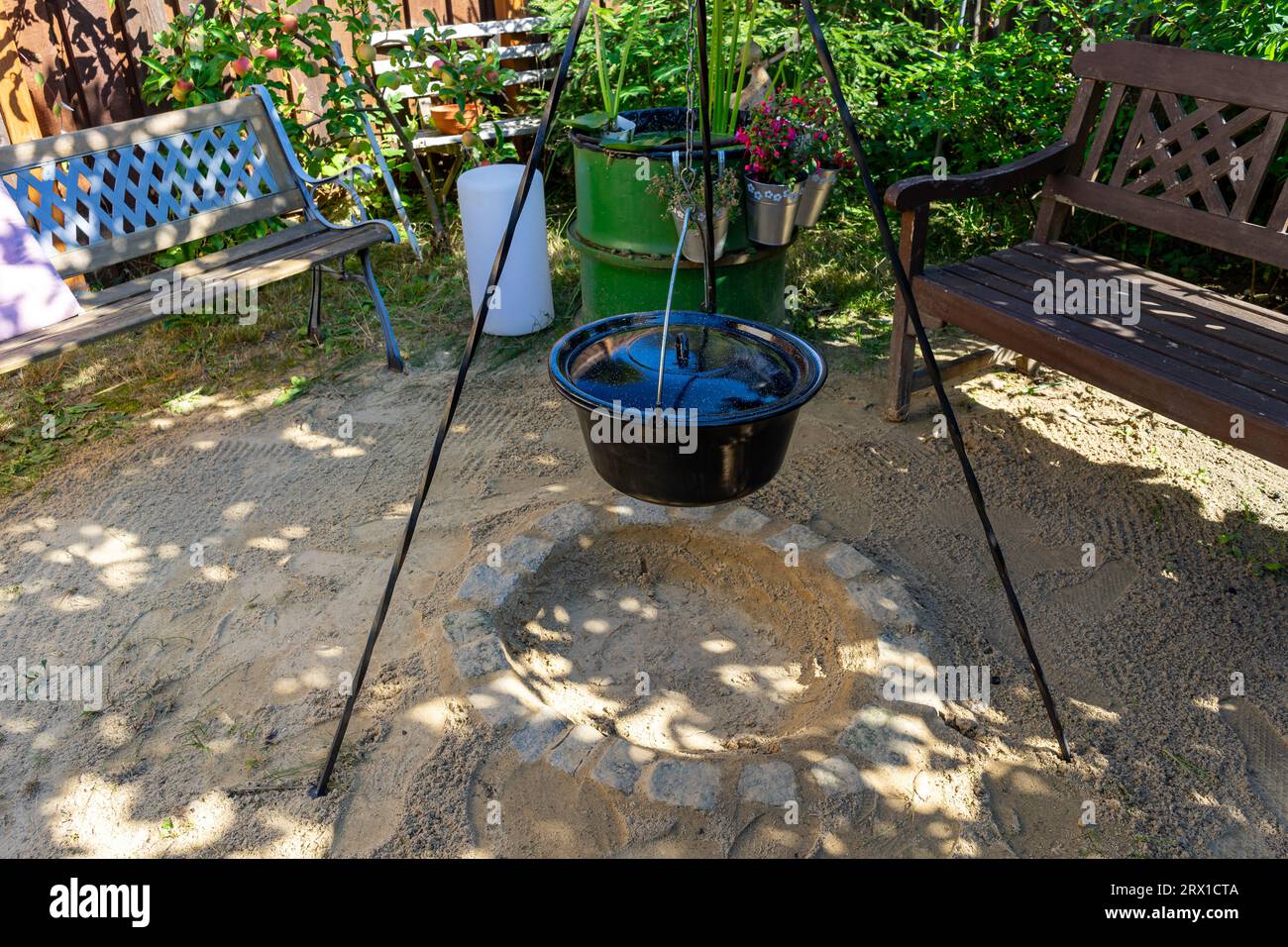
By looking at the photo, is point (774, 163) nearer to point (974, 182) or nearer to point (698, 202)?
point (698, 202)

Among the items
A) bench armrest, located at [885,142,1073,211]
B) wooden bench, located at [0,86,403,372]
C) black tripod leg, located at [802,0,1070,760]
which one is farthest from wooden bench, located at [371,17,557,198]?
black tripod leg, located at [802,0,1070,760]

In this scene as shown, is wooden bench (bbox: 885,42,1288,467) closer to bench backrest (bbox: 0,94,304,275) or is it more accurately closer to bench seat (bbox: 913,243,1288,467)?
bench seat (bbox: 913,243,1288,467)

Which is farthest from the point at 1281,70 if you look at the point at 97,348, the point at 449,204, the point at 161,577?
the point at 97,348

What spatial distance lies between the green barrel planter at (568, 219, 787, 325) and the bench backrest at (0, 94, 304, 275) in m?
1.57

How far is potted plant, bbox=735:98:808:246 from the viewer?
4.12 meters

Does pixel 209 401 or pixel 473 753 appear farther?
pixel 209 401

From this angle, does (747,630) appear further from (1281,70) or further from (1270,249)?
(1281,70)

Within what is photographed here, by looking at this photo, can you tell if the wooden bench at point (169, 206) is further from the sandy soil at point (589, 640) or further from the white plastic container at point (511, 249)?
the sandy soil at point (589, 640)

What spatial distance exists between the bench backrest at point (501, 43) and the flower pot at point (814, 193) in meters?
2.42

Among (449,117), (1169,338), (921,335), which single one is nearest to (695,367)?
(921,335)

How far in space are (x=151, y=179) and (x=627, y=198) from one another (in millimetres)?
2102

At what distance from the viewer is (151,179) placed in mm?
4469

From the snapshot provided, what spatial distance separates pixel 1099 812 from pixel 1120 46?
2.79 m
